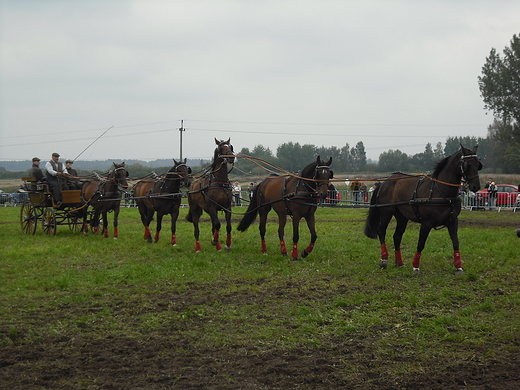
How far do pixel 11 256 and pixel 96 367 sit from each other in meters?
8.50

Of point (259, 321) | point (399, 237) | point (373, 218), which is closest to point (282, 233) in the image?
point (373, 218)

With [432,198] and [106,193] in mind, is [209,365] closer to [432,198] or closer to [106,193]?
[432,198]

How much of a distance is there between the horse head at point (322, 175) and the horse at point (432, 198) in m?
1.18

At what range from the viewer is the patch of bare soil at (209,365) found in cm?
494

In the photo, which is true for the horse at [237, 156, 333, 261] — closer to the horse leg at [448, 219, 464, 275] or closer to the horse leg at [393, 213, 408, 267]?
the horse leg at [393, 213, 408, 267]

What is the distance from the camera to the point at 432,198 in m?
9.97

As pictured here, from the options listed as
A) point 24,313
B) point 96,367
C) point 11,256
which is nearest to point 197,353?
point 96,367

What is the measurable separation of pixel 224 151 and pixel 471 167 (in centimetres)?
614

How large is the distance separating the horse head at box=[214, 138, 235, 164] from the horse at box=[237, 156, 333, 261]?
1272mm

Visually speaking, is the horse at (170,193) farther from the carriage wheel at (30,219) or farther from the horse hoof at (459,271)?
the horse hoof at (459,271)

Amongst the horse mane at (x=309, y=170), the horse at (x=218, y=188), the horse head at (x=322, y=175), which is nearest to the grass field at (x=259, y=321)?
the horse at (x=218, y=188)

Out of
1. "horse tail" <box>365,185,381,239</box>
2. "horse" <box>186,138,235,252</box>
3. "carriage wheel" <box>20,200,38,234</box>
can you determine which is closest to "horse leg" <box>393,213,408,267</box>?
"horse tail" <box>365,185,381,239</box>

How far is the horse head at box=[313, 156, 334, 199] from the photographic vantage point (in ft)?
36.9

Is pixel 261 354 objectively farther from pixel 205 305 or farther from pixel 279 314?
pixel 205 305
